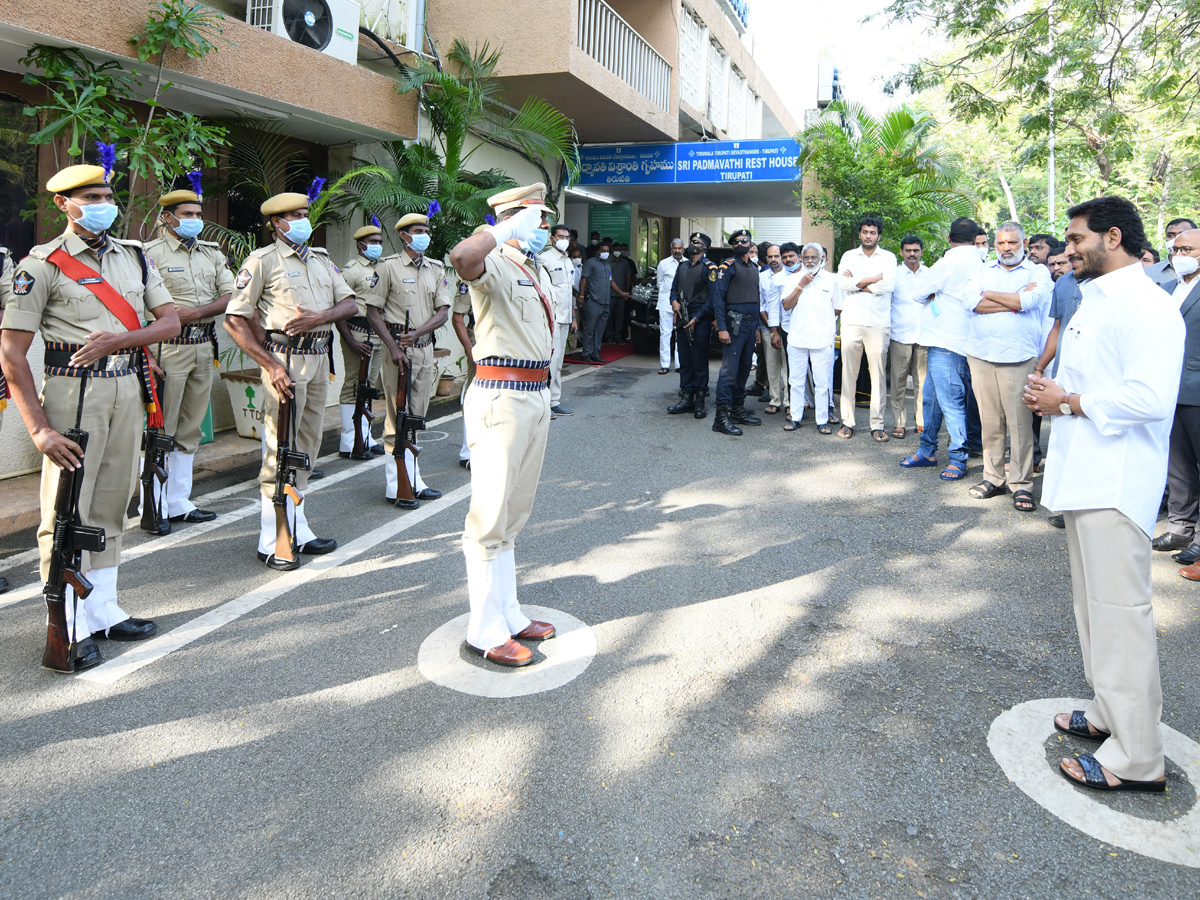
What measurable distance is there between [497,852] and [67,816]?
4.46 feet

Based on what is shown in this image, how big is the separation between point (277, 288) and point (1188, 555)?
5800 millimetres

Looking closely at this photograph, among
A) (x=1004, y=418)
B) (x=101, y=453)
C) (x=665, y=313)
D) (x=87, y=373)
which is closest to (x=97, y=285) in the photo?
(x=87, y=373)

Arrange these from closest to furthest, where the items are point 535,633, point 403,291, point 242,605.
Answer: point 535,633 < point 242,605 < point 403,291

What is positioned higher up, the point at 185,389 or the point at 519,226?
the point at 519,226

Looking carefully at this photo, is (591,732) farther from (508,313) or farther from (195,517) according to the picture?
(195,517)

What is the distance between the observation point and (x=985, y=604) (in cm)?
464

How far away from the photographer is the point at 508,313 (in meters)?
3.71

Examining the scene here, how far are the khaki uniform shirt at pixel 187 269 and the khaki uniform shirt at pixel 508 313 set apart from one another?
127 inches

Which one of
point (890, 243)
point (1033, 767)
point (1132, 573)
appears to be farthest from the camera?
point (890, 243)

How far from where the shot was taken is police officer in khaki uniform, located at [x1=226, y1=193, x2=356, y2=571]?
4.93 meters

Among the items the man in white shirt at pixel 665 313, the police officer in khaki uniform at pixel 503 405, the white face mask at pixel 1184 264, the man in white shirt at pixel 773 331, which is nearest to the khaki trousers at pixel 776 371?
the man in white shirt at pixel 773 331

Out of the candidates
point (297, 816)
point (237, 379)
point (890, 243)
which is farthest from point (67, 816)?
point (890, 243)

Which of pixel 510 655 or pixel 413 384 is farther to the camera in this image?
pixel 413 384

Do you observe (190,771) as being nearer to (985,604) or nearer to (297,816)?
(297,816)
